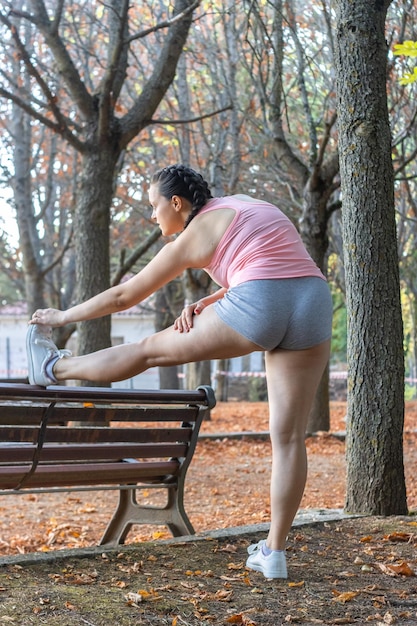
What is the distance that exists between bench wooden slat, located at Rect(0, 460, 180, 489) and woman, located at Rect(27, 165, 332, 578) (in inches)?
21.7

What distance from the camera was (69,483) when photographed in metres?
4.57

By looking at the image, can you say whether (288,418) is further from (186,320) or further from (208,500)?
(208,500)

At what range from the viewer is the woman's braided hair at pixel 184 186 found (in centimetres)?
399

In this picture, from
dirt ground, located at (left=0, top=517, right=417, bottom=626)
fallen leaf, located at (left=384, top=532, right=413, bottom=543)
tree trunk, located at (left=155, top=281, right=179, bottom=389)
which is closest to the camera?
dirt ground, located at (left=0, top=517, right=417, bottom=626)

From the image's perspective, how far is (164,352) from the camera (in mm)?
3924

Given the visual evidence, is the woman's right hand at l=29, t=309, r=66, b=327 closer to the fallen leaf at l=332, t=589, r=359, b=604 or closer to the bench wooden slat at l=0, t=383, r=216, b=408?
the bench wooden slat at l=0, t=383, r=216, b=408

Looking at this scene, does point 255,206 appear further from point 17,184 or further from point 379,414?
point 17,184

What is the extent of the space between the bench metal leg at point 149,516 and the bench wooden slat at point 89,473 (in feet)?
0.37

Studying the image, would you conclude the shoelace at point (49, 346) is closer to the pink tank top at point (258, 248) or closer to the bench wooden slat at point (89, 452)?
the bench wooden slat at point (89, 452)

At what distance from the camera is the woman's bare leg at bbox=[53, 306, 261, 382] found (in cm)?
380

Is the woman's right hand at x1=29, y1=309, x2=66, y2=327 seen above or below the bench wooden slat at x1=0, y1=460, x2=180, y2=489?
above

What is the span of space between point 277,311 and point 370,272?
6.04 feet

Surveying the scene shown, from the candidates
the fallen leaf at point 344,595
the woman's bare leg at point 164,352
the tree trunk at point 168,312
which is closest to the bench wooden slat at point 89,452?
the woman's bare leg at point 164,352

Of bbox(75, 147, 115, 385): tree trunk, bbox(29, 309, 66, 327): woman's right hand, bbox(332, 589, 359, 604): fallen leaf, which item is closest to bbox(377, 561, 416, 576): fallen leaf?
bbox(332, 589, 359, 604): fallen leaf
